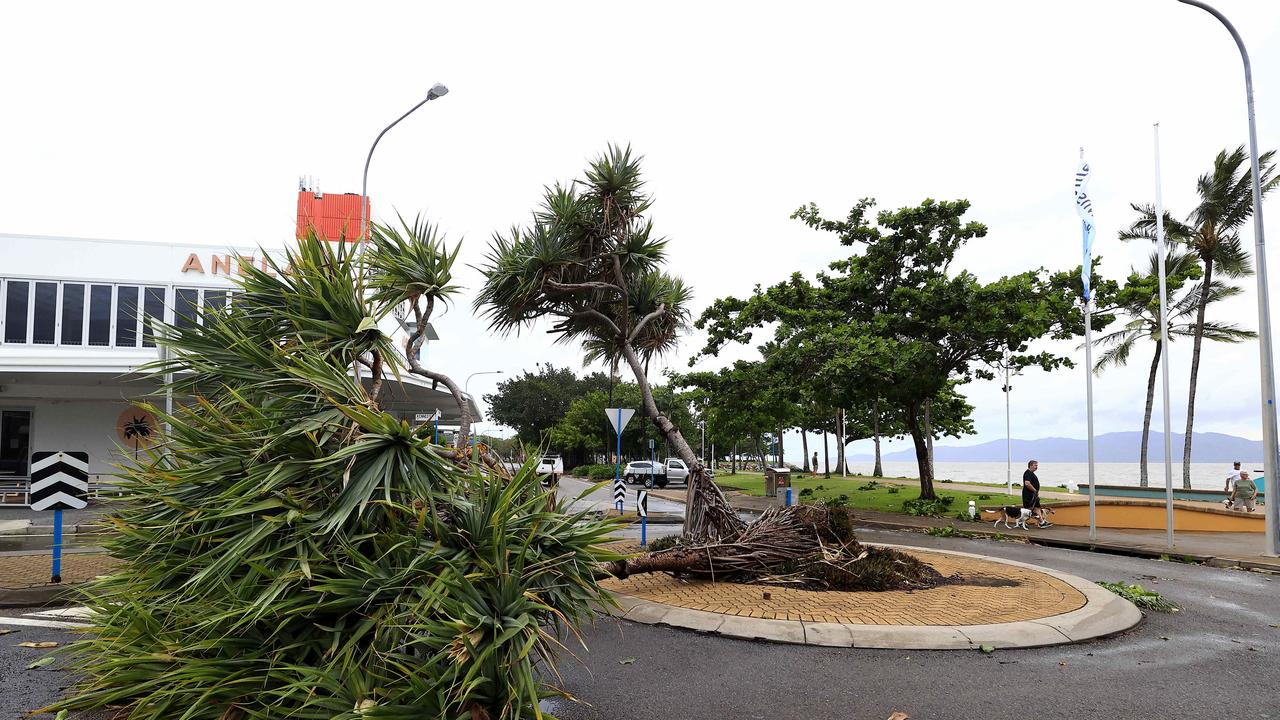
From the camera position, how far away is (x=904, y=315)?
20.2 metres

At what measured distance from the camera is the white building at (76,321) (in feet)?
74.5

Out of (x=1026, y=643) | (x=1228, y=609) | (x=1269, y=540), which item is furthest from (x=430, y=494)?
(x=1269, y=540)

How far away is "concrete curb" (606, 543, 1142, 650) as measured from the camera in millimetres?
5906

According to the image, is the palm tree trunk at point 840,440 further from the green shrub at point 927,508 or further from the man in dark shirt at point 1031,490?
the man in dark shirt at point 1031,490

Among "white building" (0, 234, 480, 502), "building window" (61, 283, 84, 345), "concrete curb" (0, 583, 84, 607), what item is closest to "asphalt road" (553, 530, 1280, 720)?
"concrete curb" (0, 583, 84, 607)

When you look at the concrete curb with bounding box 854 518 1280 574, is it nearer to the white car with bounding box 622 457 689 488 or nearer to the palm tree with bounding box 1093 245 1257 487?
the palm tree with bounding box 1093 245 1257 487

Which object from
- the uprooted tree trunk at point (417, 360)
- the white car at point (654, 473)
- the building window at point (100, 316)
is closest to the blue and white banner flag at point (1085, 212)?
the uprooted tree trunk at point (417, 360)

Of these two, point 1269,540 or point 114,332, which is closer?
point 1269,540

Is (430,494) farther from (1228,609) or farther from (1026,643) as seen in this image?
(1228,609)

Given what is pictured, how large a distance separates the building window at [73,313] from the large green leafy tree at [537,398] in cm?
4420

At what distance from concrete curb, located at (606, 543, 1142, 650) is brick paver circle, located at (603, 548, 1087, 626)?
17cm

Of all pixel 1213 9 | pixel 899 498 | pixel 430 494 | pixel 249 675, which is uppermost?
pixel 1213 9

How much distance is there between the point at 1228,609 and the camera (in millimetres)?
7930

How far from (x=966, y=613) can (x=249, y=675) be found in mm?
6097
